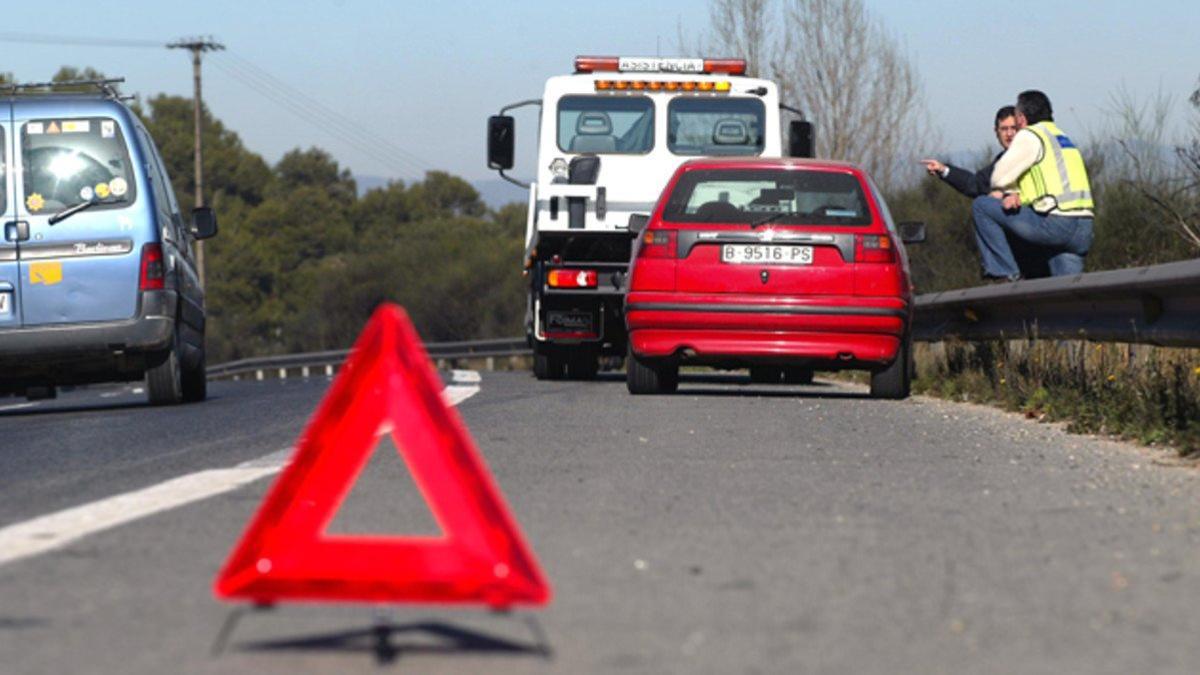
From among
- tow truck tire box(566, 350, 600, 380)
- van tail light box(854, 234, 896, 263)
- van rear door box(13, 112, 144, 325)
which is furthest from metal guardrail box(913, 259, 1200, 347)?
van rear door box(13, 112, 144, 325)

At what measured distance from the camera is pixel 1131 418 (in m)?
10.5

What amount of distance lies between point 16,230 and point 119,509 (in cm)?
740

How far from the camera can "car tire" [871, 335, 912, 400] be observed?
46.5 feet

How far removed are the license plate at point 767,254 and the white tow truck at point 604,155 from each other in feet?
15.3

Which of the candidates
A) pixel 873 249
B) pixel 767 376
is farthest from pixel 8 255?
pixel 767 376

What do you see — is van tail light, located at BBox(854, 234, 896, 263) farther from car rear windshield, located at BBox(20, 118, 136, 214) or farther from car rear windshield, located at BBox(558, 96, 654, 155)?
car rear windshield, located at BBox(558, 96, 654, 155)

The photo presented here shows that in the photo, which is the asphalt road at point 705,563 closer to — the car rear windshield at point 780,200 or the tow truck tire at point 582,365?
the car rear windshield at point 780,200

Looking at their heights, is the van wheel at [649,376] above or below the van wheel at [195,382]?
above

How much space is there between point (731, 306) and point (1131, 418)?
3770mm

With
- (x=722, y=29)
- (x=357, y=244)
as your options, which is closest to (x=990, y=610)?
(x=722, y=29)

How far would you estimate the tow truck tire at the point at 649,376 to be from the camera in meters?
14.4

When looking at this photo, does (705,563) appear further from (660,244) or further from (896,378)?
(896,378)

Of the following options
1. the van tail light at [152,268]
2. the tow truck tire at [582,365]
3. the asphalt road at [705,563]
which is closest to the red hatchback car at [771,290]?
the van tail light at [152,268]

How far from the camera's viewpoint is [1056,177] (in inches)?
575
